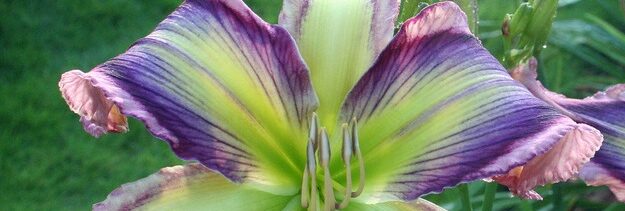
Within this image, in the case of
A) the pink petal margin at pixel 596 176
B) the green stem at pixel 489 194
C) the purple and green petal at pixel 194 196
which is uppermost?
the purple and green petal at pixel 194 196

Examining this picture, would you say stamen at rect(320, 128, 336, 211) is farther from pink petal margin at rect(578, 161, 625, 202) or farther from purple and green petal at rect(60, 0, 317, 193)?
pink petal margin at rect(578, 161, 625, 202)

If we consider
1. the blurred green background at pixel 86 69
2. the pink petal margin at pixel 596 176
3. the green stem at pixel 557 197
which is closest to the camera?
the pink petal margin at pixel 596 176

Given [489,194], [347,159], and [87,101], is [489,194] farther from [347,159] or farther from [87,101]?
[87,101]

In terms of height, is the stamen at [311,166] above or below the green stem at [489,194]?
above

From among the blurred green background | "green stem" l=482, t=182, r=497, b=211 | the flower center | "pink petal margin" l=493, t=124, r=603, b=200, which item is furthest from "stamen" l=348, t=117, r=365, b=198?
the blurred green background

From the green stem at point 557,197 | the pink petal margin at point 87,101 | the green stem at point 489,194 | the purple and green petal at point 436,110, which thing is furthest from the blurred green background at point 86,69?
the pink petal margin at point 87,101

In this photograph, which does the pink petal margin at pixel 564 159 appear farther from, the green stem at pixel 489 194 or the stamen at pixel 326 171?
the green stem at pixel 489 194

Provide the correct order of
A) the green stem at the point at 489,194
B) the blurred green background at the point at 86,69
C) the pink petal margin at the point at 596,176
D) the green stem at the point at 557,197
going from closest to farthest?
the pink petal margin at the point at 596,176
the green stem at the point at 489,194
the green stem at the point at 557,197
the blurred green background at the point at 86,69
